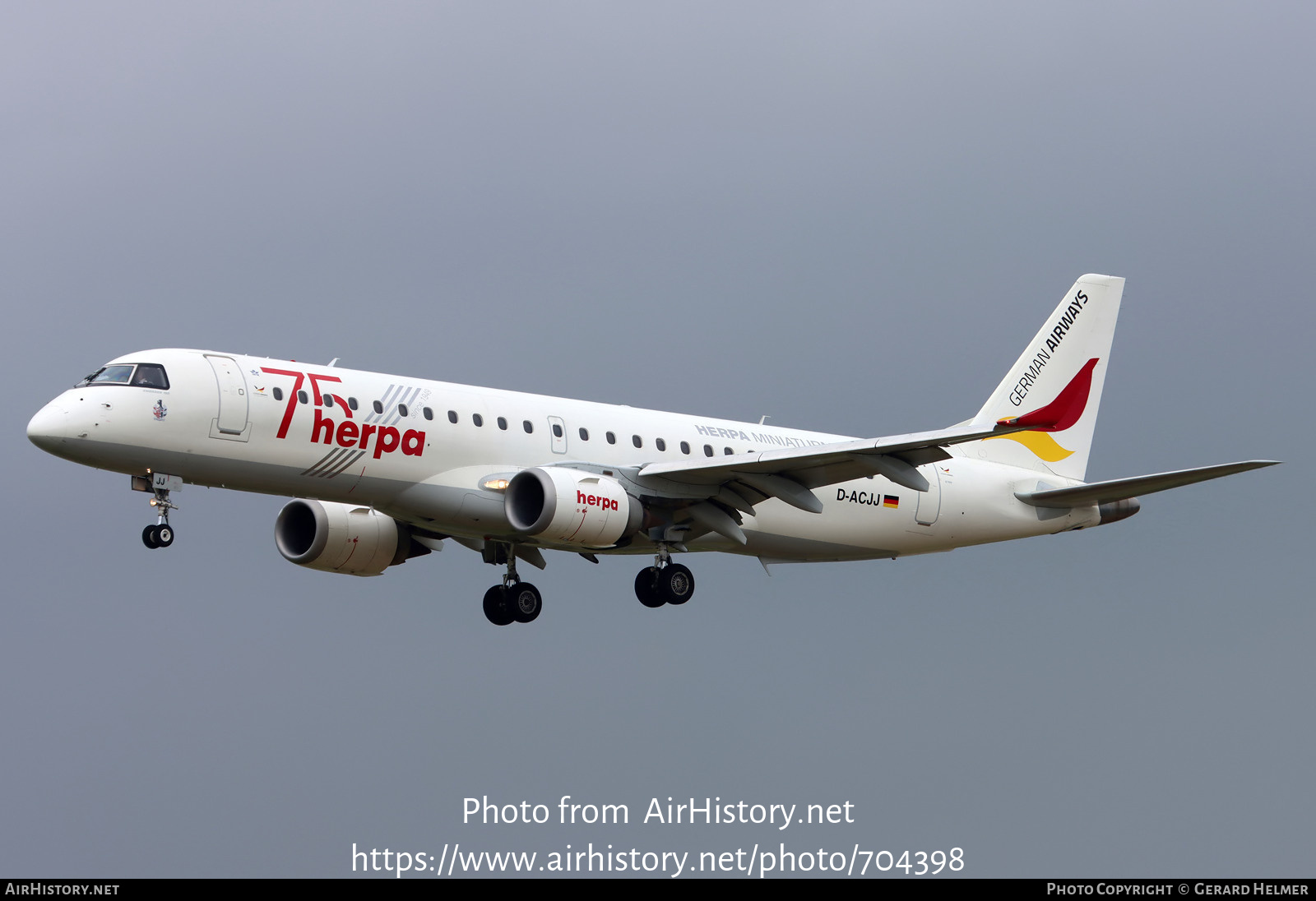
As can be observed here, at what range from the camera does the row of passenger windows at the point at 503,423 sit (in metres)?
32.5

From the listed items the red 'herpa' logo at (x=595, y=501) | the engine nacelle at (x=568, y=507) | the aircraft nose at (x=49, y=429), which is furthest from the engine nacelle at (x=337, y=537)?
the aircraft nose at (x=49, y=429)

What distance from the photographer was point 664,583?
35938mm

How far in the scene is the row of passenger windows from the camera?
107 ft

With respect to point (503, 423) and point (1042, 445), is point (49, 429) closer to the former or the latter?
point (503, 423)

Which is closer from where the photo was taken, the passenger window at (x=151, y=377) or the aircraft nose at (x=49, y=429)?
the aircraft nose at (x=49, y=429)

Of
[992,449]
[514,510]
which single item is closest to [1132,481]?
[992,449]

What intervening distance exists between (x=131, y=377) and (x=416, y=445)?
18.0 ft

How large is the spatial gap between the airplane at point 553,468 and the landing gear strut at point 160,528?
0.11ft

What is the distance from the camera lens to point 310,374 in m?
32.8

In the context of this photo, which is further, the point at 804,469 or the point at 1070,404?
the point at 1070,404

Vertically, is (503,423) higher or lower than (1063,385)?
lower

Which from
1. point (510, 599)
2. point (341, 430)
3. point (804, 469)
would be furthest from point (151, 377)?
point (804, 469)

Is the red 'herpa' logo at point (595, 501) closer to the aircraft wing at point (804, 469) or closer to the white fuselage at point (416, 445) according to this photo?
the white fuselage at point (416, 445)

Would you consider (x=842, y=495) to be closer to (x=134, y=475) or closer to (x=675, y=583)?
(x=675, y=583)
